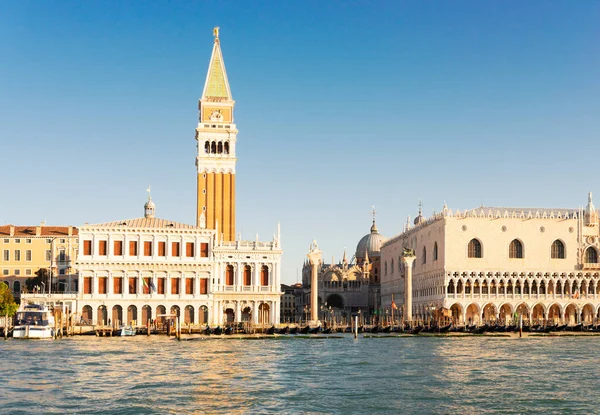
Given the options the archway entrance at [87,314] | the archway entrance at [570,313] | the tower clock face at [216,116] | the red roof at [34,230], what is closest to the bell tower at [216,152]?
the tower clock face at [216,116]

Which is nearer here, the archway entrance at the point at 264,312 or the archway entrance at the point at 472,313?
the archway entrance at the point at 264,312

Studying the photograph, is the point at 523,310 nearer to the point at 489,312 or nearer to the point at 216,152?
the point at 489,312

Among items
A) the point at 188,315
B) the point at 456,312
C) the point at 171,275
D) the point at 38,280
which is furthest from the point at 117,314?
the point at 456,312

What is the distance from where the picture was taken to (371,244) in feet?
367

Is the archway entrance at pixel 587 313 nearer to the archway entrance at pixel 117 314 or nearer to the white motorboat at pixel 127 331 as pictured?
the archway entrance at pixel 117 314

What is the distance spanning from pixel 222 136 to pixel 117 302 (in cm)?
1831

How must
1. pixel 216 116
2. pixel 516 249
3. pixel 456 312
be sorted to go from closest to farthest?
pixel 216 116 < pixel 456 312 < pixel 516 249

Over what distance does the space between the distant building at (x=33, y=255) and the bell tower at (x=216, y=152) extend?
37.4ft

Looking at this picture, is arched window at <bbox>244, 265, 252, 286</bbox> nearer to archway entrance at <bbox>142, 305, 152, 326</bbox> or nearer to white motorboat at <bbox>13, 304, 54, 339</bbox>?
archway entrance at <bbox>142, 305, 152, 326</bbox>

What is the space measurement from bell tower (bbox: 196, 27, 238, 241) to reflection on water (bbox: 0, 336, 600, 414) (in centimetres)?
2803

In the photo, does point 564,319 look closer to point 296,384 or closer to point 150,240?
point 150,240

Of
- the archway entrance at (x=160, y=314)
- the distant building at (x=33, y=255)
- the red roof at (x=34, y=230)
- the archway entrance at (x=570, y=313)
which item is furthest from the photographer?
the archway entrance at (x=570, y=313)

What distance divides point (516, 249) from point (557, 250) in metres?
3.63

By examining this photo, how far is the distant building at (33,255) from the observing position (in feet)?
Answer: 246
